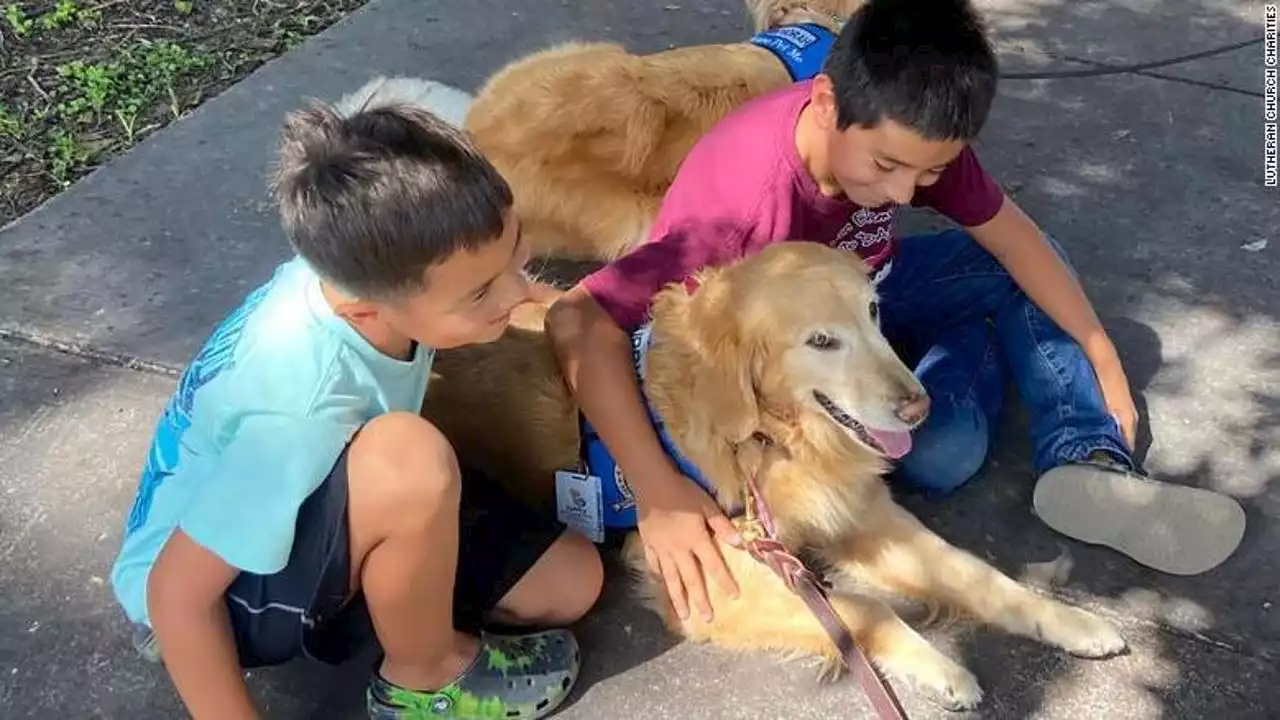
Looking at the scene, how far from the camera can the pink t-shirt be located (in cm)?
284

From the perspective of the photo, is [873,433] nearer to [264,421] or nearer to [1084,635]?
[1084,635]

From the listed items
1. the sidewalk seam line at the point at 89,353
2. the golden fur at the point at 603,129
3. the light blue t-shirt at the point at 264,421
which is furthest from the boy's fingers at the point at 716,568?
the sidewalk seam line at the point at 89,353

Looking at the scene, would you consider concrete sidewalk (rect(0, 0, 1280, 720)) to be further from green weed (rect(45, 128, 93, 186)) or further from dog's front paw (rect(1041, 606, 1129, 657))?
green weed (rect(45, 128, 93, 186))

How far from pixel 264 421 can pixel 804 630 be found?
1.15m

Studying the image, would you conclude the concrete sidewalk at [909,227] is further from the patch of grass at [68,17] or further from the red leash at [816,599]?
the patch of grass at [68,17]

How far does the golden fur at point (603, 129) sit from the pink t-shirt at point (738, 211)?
0.61m

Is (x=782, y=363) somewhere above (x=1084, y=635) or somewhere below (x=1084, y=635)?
above

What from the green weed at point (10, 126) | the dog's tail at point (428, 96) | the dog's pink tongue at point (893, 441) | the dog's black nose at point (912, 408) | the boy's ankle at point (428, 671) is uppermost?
the dog's black nose at point (912, 408)

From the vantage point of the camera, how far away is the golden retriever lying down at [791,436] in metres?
2.55

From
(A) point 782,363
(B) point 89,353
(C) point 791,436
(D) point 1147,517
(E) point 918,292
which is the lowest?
(B) point 89,353

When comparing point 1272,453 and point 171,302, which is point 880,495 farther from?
point 171,302

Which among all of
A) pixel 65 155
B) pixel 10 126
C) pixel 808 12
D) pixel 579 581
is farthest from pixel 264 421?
pixel 10 126

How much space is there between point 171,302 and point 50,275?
40 cm

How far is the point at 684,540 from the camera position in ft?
8.93
